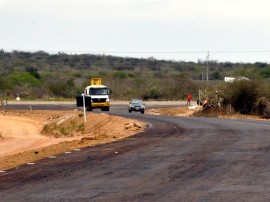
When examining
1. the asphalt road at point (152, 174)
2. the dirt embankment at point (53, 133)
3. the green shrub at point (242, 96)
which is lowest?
the dirt embankment at point (53, 133)

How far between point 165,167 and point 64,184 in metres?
3.58

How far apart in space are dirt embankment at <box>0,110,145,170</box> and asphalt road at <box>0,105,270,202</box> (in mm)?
1870

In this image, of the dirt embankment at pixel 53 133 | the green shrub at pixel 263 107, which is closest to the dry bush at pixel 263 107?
the green shrub at pixel 263 107

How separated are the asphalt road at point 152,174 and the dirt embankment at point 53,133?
6.13 feet

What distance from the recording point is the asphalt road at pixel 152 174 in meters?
14.6

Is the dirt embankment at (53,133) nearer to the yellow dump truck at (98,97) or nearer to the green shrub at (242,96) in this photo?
the yellow dump truck at (98,97)

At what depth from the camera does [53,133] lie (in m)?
48.8

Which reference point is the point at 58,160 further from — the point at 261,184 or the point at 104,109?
the point at 104,109

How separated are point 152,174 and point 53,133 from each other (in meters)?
31.5

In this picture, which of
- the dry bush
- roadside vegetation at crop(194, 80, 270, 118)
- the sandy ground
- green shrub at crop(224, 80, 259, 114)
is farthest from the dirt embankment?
the dry bush

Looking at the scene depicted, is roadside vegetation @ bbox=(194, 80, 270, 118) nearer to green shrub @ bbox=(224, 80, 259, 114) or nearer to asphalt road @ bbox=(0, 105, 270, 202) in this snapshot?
green shrub @ bbox=(224, 80, 259, 114)

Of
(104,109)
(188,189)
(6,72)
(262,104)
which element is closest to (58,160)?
(188,189)

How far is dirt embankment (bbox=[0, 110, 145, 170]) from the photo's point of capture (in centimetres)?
2794

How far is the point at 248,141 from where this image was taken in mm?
27281
